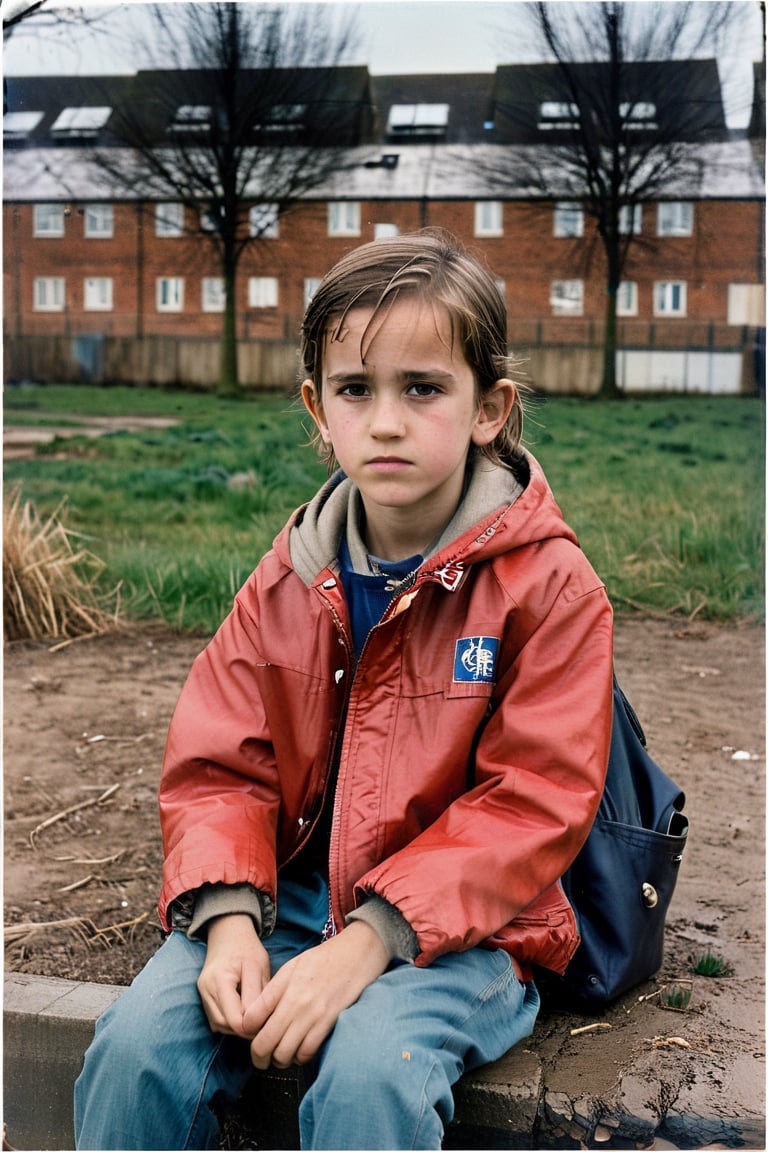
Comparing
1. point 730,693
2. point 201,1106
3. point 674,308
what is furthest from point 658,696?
point 201,1106

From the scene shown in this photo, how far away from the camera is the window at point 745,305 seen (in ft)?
19.4

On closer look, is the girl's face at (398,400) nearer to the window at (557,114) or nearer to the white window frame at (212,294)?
the window at (557,114)

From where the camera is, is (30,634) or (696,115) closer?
(30,634)

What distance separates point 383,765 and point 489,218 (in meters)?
4.45

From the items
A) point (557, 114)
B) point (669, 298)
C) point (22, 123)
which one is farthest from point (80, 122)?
point (669, 298)

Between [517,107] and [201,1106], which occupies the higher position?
[517,107]

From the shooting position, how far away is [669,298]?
6.11 m

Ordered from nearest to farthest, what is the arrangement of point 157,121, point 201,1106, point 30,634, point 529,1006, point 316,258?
point 201,1106, point 529,1006, point 30,634, point 316,258, point 157,121

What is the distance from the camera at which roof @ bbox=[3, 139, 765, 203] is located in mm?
5227

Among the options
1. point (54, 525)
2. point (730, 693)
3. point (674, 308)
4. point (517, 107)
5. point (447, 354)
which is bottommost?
point (730, 693)

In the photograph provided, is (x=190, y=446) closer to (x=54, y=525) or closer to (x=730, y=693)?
(x=54, y=525)

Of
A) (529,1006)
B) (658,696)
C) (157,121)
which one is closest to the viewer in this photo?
(529,1006)

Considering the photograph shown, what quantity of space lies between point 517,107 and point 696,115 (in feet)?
2.98

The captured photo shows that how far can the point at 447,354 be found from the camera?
1845mm
